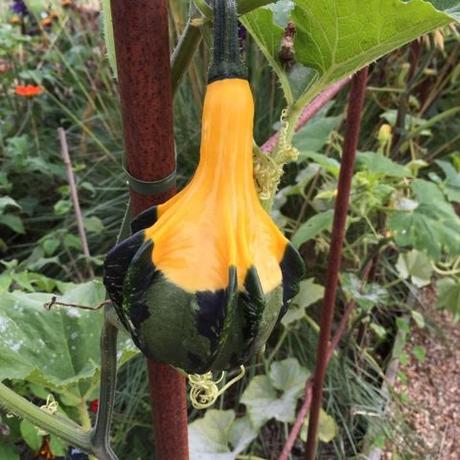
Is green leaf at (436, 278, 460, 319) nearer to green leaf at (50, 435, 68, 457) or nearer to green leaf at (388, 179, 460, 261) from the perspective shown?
green leaf at (388, 179, 460, 261)

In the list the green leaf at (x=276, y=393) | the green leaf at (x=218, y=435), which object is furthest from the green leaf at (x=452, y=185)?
the green leaf at (x=218, y=435)

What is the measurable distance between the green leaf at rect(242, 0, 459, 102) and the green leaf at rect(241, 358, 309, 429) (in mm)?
945

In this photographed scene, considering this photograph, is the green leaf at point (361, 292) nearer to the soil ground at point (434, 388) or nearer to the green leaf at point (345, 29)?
the soil ground at point (434, 388)

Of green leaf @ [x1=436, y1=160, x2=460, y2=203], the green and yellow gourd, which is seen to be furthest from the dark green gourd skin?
green leaf @ [x1=436, y1=160, x2=460, y2=203]

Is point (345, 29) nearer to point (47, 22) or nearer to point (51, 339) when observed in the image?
point (51, 339)

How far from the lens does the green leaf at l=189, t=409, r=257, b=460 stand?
122cm

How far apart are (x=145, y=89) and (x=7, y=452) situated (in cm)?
80

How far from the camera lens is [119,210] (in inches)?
84.4

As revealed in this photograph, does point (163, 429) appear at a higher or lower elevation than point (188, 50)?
lower

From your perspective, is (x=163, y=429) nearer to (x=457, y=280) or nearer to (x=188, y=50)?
(x=188, y=50)

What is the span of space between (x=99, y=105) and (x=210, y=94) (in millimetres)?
2147

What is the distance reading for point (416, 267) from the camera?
65.6 inches

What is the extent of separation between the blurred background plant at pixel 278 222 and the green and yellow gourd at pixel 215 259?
267mm

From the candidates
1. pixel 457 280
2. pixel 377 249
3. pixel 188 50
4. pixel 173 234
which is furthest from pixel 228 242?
pixel 457 280
